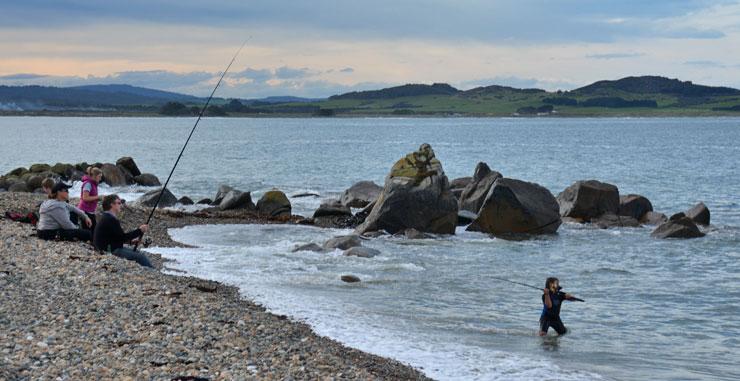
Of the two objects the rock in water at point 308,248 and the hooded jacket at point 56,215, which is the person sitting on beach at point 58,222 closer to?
the hooded jacket at point 56,215

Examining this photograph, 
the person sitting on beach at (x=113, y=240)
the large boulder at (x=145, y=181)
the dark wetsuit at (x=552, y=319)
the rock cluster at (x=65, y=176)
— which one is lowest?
the large boulder at (x=145, y=181)

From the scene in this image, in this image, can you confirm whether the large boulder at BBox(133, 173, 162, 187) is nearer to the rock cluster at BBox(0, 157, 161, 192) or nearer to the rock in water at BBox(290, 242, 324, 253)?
the rock cluster at BBox(0, 157, 161, 192)

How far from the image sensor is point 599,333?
43.7 ft

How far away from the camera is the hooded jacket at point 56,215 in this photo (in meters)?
16.4

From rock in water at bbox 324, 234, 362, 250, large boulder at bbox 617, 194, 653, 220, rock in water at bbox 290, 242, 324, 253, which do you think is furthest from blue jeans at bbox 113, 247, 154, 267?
large boulder at bbox 617, 194, 653, 220

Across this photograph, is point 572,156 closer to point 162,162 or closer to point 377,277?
point 162,162

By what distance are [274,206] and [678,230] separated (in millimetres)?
13097

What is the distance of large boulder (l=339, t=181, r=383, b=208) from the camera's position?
31344 millimetres

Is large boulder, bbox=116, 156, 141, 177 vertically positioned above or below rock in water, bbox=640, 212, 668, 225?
above

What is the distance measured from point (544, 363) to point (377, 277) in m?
6.61

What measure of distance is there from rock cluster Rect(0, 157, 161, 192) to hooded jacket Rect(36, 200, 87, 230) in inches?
792

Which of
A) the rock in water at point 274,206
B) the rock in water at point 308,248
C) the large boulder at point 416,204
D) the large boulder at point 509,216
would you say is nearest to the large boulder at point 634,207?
the large boulder at point 509,216

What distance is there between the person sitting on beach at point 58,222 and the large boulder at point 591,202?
17.3 metres

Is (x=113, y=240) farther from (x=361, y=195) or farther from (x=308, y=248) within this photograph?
(x=361, y=195)
